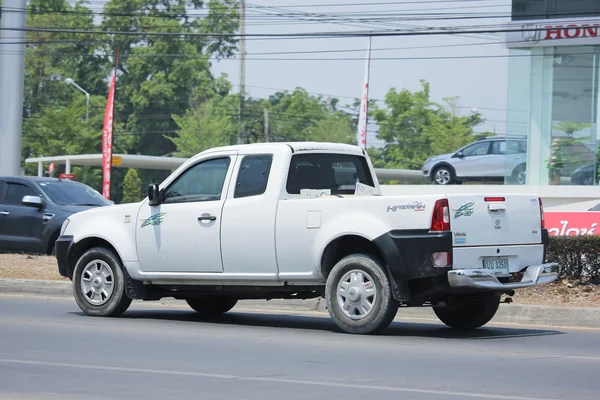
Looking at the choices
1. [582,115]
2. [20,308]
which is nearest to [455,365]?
[20,308]

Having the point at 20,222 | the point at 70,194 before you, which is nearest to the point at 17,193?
the point at 20,222

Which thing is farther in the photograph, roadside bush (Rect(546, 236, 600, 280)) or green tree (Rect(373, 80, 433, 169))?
green tree (Rect(373, 80, 433, 169))

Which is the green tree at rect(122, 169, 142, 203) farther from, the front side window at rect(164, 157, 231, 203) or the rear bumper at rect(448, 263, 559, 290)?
the rear bumper at rect(448, 263, 559, 290)

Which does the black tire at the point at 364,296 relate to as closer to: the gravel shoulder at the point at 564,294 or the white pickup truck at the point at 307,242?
the white pickup truck at the point at 307,242

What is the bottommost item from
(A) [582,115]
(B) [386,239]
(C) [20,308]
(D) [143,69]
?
(C) [20,308]

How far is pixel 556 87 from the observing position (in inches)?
1310

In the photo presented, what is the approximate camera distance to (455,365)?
29.8 ft

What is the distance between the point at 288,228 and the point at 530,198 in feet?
8.45

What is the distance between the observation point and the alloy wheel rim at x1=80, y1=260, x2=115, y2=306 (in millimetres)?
13133

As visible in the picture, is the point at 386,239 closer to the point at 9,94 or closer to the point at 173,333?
the point at 173,333

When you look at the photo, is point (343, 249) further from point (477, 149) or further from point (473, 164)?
point (477, 149)

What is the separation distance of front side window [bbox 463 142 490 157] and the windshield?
A: 60.2ft

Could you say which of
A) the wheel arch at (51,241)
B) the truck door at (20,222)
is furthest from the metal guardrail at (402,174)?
the wheel arch at (51,241)

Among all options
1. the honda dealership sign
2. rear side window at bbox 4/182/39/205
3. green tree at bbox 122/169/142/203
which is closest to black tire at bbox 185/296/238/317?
rear side window at bbox 4/182/39/205
